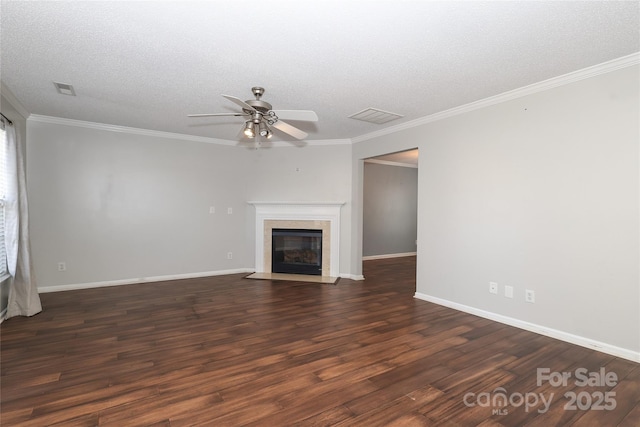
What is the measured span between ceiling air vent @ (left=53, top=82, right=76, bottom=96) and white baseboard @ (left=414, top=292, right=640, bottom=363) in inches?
193

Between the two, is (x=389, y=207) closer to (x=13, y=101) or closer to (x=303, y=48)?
(x=303, y=48)

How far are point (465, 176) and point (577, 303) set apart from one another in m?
1.71

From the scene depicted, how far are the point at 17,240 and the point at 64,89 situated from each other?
177 centimetres

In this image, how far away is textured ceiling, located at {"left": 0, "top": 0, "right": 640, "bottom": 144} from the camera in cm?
208

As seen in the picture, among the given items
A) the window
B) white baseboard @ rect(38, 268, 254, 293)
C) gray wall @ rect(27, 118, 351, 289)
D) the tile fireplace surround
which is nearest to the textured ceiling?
the window

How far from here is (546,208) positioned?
3182 millimetres

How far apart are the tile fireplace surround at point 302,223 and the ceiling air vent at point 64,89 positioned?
3113mm

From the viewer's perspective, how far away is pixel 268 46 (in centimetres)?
252

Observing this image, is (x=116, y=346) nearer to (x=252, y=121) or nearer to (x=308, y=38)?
(x=252, y=121)

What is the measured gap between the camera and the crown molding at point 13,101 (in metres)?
3.37

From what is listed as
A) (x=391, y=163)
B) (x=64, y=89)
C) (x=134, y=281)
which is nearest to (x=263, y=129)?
(x=64, y=89)

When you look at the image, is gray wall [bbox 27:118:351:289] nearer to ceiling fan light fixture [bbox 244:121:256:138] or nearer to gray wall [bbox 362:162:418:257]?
gray wall [bbox 362:162:418:257]

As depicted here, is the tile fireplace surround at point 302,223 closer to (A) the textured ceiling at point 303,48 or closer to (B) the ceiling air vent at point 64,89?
(A) the textured ceiling at point 303,48

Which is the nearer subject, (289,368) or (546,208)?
(289,368)
